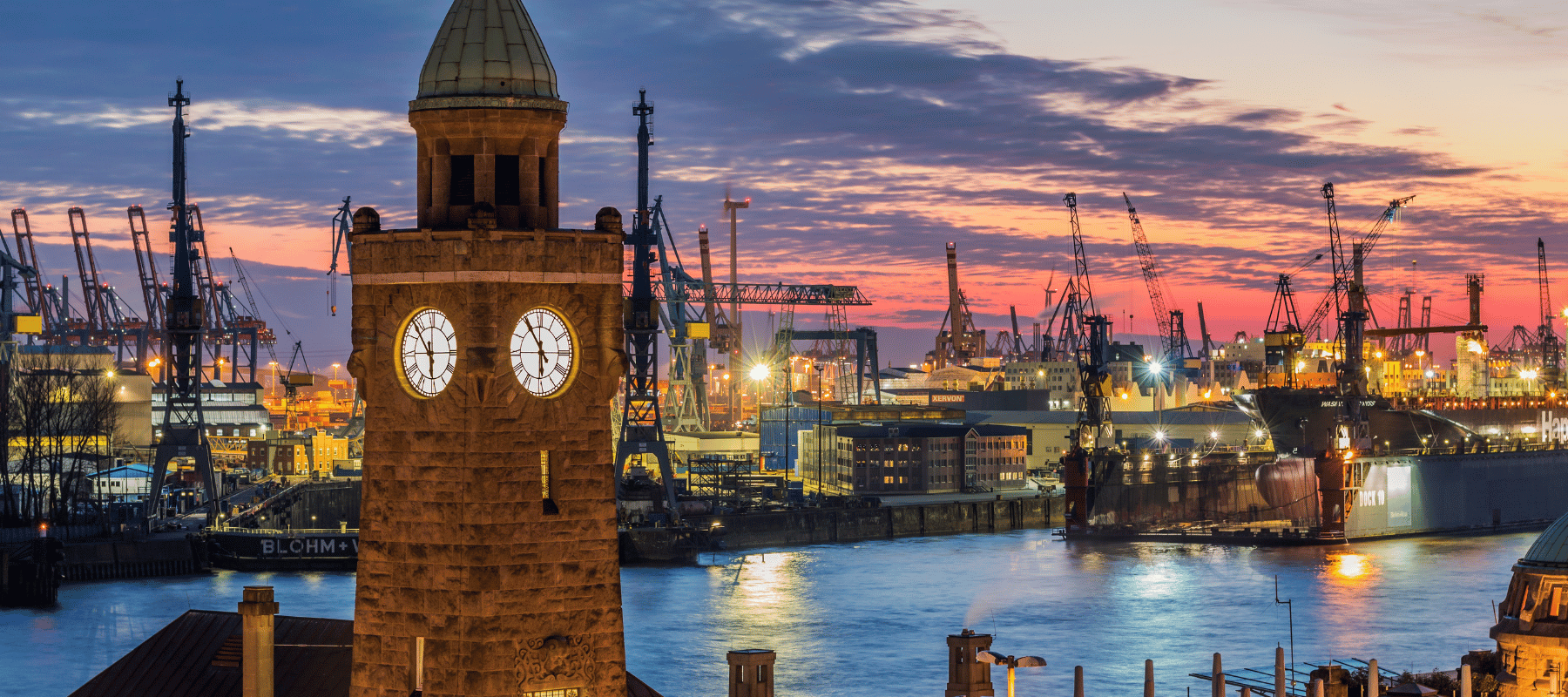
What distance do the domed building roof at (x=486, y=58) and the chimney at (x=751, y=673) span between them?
351 inches

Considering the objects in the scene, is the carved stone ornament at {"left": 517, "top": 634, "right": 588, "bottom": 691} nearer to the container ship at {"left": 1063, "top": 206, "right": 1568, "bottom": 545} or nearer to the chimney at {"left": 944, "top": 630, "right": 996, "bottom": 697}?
the chimney at {"left": 944, "top": 630, "right": 996, "bottom": 697}

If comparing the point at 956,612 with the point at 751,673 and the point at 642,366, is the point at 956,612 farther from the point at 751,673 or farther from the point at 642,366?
the point at 751,673

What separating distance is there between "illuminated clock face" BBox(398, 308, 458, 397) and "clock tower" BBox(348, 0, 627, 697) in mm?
15

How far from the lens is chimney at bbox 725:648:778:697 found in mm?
20219

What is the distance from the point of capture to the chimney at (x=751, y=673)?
66.3 feet

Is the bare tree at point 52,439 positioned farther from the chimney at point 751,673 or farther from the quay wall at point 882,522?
the chimney at point 751,673

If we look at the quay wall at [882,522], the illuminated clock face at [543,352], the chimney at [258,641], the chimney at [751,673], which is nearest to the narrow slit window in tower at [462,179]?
the illuminated clock face at [543,352]

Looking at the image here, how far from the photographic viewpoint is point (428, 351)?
1303 cm

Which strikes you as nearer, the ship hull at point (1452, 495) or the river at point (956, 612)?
the river at point (956, 612)

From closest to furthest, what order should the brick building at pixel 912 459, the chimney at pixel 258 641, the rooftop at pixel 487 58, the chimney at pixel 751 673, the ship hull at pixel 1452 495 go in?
the rooftop at pixel 487 58
the chimney at pixel 258 641
the chimney at pixel 751 673
the ship hull at pixel 1452 495
the brick building at pixel 912 459

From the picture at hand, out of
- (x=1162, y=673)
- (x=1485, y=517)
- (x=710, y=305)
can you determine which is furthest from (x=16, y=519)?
(x=710, y=305)

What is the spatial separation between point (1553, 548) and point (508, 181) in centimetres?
2233

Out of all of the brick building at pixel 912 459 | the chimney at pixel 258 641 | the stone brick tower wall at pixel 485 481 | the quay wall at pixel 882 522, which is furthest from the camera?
the brick building at pixel 912 459

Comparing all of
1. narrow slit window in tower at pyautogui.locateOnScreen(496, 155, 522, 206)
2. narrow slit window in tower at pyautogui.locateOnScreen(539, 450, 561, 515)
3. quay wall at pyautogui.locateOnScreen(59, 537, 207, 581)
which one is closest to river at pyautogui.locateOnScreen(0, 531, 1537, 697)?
quay wall at pyautogui.locateOnScreen(59, 537, 207, 581)
